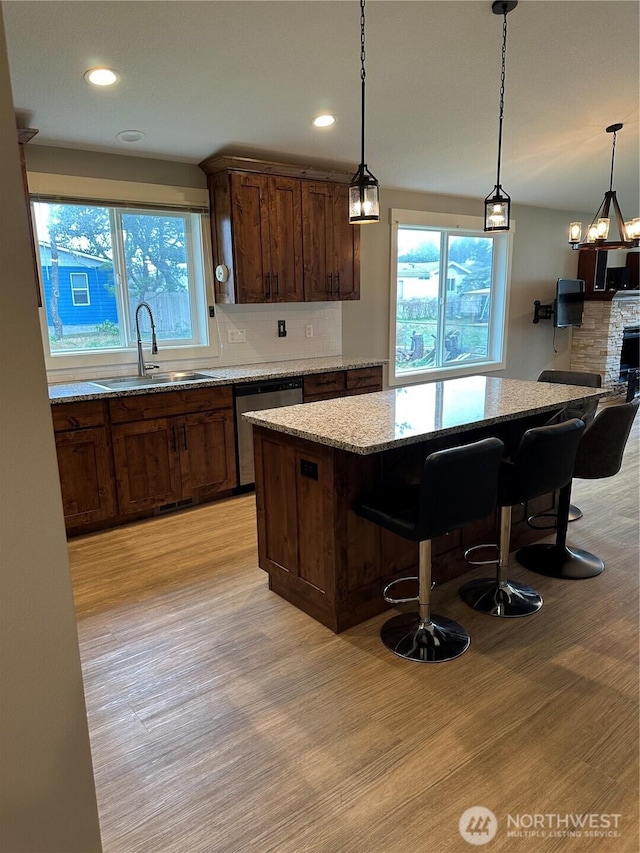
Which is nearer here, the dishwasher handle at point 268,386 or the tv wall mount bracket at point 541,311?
the dishwasher handle at point 268,386

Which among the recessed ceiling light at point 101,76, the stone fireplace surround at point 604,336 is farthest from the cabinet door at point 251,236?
the stone fireplace surround at point 604,336

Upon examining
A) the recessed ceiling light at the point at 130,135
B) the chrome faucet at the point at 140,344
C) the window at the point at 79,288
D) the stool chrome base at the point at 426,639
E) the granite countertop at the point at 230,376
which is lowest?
the stool chrome base at the point at 426,639

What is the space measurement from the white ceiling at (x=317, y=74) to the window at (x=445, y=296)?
3.76 feet

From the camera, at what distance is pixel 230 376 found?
13.6ft

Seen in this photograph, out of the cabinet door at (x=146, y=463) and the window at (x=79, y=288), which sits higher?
the window at (x=79, y=288)

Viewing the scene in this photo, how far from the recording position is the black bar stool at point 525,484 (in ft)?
7.96

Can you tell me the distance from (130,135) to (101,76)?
0.67 meters

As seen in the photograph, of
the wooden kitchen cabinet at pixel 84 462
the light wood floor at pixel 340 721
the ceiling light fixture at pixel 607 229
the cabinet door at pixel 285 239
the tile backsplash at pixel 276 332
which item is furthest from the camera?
the tile backsplash at pixel 276 332

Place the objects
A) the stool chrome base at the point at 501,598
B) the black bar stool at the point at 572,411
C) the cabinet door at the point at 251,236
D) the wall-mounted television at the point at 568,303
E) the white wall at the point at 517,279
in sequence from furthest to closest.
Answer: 1. the wall-mounted television at the point at 568,303
2. the white wall at the point at 517,279
3. the cabinet door at the point at 251,236
4. the black bar stool at the point at 572,411
5. the stool chrome base at the point at 501,598

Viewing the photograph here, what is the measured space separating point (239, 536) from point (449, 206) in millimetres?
4430

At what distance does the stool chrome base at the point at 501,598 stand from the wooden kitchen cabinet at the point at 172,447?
201cm

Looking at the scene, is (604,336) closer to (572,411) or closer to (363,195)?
(572,411)

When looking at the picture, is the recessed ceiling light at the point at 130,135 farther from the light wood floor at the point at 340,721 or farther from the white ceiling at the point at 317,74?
the light wood floor at the point at 340,721

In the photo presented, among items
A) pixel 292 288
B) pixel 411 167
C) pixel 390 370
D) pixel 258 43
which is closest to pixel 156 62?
pixel 258 43
